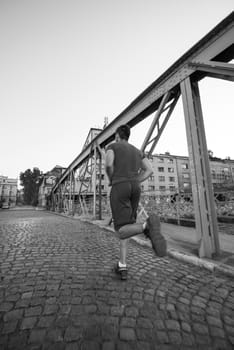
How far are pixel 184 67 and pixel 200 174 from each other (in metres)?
2.03

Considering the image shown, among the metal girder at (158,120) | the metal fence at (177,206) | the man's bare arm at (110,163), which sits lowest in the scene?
the metal fence at (177,206)

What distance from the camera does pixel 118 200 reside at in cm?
174

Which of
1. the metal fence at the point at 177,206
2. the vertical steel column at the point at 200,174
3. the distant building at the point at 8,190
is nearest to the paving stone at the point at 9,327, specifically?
the vertical steel column at the point at 200,174

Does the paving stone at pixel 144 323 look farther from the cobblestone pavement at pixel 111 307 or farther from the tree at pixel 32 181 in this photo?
the tree at pixel 32 181

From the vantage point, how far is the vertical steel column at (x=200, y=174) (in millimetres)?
2355

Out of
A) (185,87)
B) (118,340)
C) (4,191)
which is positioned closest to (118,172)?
(118,340)

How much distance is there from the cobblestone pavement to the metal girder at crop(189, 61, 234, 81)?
9.19 feet

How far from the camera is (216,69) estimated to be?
2.27 m

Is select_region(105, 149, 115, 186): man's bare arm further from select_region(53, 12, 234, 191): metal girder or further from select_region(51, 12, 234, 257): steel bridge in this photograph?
select_region(53, 12, 234, 191): metal girder

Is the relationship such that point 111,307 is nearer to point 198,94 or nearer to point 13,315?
point 13,315

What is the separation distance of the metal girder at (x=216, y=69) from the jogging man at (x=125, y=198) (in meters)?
1.78

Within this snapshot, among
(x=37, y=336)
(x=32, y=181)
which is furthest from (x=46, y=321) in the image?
(x=32, y=181)

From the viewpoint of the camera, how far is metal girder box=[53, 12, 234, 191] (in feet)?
7.25

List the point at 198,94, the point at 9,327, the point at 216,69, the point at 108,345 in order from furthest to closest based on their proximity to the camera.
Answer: the point at 198,94
the point at 216,69
the point at 9,327
the point at 108,345
